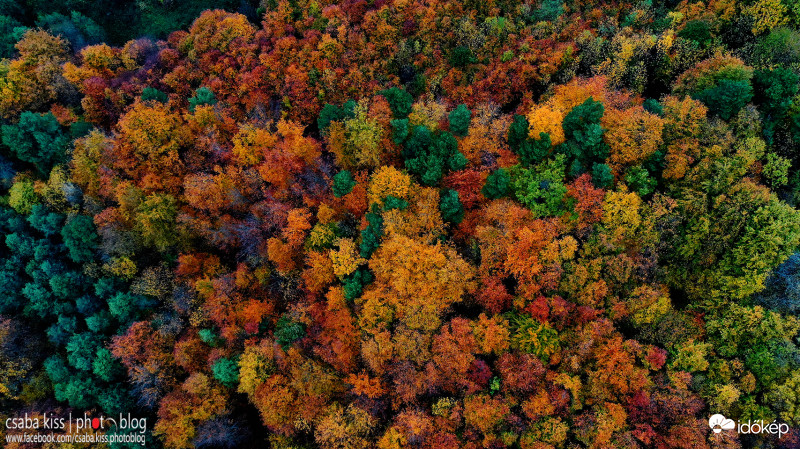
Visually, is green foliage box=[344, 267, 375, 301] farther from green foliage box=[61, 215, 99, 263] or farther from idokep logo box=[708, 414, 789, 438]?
green foliage box=[61, 215, 99, 263]

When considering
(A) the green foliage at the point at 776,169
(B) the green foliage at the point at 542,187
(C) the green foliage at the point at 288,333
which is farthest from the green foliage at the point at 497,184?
(A) the green foliage at the point at 776,169

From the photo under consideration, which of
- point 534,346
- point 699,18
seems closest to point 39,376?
point 534,346

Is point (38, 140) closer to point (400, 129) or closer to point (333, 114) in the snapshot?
point (333, 114)

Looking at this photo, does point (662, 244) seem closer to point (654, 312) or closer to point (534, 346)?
point (654, 312)

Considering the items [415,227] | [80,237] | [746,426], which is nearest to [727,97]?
[746,426]

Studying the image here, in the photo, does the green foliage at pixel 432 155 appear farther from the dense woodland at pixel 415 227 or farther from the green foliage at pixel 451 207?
the green foliage at pixel 451 207

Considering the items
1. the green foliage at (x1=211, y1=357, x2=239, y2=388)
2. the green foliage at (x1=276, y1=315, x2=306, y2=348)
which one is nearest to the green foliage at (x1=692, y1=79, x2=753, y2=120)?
the green foliage at (x1=276, y1=315, x2=306, y2=348)
